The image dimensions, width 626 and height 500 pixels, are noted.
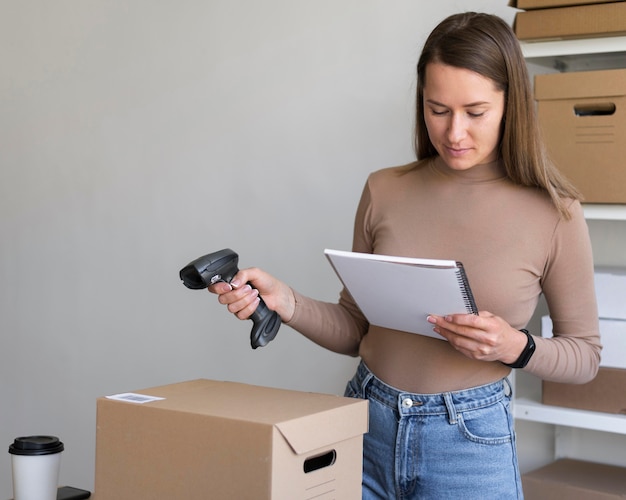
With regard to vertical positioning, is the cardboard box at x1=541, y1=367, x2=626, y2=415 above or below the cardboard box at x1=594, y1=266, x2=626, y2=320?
below

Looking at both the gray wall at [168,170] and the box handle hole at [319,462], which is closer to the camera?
the box handle hole at [319,462]

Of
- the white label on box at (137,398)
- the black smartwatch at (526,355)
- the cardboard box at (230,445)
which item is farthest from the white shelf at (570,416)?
the white label on box at (137,398)

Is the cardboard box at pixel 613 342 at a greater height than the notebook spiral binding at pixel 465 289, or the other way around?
the notebook spiral binding at pixel 465 289

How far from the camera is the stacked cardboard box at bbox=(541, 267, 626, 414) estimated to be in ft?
5.39

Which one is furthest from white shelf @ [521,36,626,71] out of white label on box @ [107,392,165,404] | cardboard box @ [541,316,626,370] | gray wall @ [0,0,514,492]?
white label on box @ [107,392,165,404]

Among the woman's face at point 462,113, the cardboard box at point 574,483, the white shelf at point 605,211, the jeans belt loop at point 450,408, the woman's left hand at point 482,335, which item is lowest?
the cardboard box at point 574,483

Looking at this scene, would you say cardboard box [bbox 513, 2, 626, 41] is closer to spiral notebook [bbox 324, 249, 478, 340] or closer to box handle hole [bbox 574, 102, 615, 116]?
box handle hole [bbox 574, 102, 615, 116]

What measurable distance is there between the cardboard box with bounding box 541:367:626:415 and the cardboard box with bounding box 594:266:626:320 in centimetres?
5

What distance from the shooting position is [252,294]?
1300 millimetres

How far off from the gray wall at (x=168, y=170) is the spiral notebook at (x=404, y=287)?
902 millimetres

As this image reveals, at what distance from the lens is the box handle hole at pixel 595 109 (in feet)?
5.18

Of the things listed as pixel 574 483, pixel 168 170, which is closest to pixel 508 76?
pixel 574 483

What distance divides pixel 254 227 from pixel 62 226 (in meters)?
0.79

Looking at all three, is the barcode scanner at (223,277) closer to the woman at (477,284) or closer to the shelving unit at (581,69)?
the woman at (477,284)
